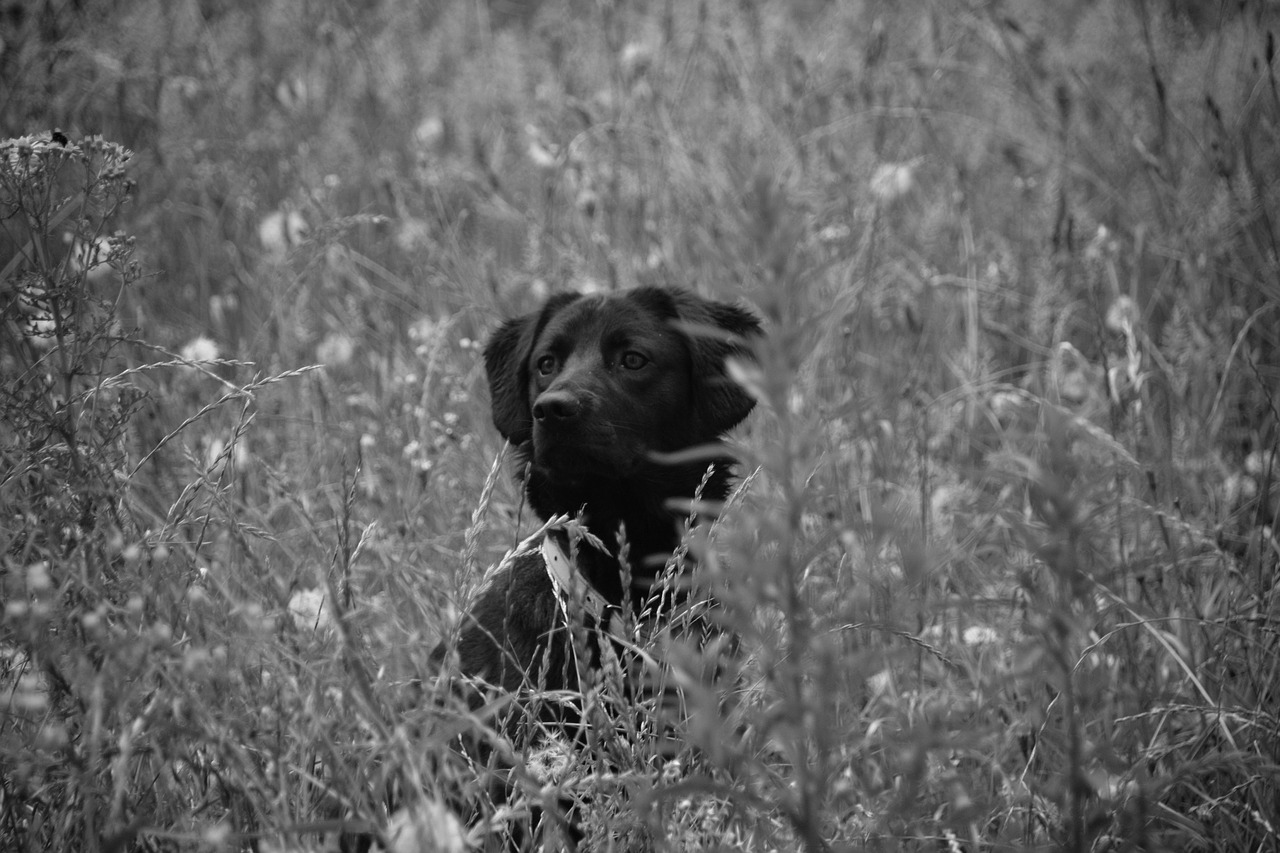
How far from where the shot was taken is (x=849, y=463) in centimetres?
345

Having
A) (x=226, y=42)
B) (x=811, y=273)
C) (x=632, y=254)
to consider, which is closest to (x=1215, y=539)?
(x=811, y=273)

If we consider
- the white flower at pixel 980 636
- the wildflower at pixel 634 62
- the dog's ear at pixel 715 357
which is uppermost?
the wildflower at pixel 634 62

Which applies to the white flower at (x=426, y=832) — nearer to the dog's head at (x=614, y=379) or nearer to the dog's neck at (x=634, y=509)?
the dog's head at (x=614, y=379)

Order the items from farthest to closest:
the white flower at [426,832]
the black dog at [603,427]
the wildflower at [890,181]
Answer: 1. the wildflower at [890,181]
2. the black dog at [603,427]
3. the white flower at [426,832]

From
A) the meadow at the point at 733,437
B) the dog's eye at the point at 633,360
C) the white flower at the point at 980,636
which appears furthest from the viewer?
the dog's eye at the point at 633,360

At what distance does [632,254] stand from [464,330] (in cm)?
84

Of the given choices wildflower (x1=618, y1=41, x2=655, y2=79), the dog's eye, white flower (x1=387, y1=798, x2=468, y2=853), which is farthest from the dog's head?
wildflower (x1=618, y1=41, x2=655, y2=79)

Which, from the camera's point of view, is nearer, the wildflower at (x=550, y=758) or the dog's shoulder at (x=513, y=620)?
the wildflower at (x=550, y=758)

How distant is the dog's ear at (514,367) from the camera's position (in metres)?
2.85

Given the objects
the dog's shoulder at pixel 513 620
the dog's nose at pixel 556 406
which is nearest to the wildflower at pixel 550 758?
the dog's shoulder at pixel 513 620

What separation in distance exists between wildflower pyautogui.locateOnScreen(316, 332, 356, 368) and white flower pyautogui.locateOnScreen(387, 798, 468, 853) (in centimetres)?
289

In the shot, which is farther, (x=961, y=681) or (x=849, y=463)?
(x=849, y=463)

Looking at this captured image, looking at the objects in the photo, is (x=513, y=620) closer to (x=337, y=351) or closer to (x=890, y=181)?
(x=337, y=351)

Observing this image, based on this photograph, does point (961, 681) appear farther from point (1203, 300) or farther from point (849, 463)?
point (1203, 300)
